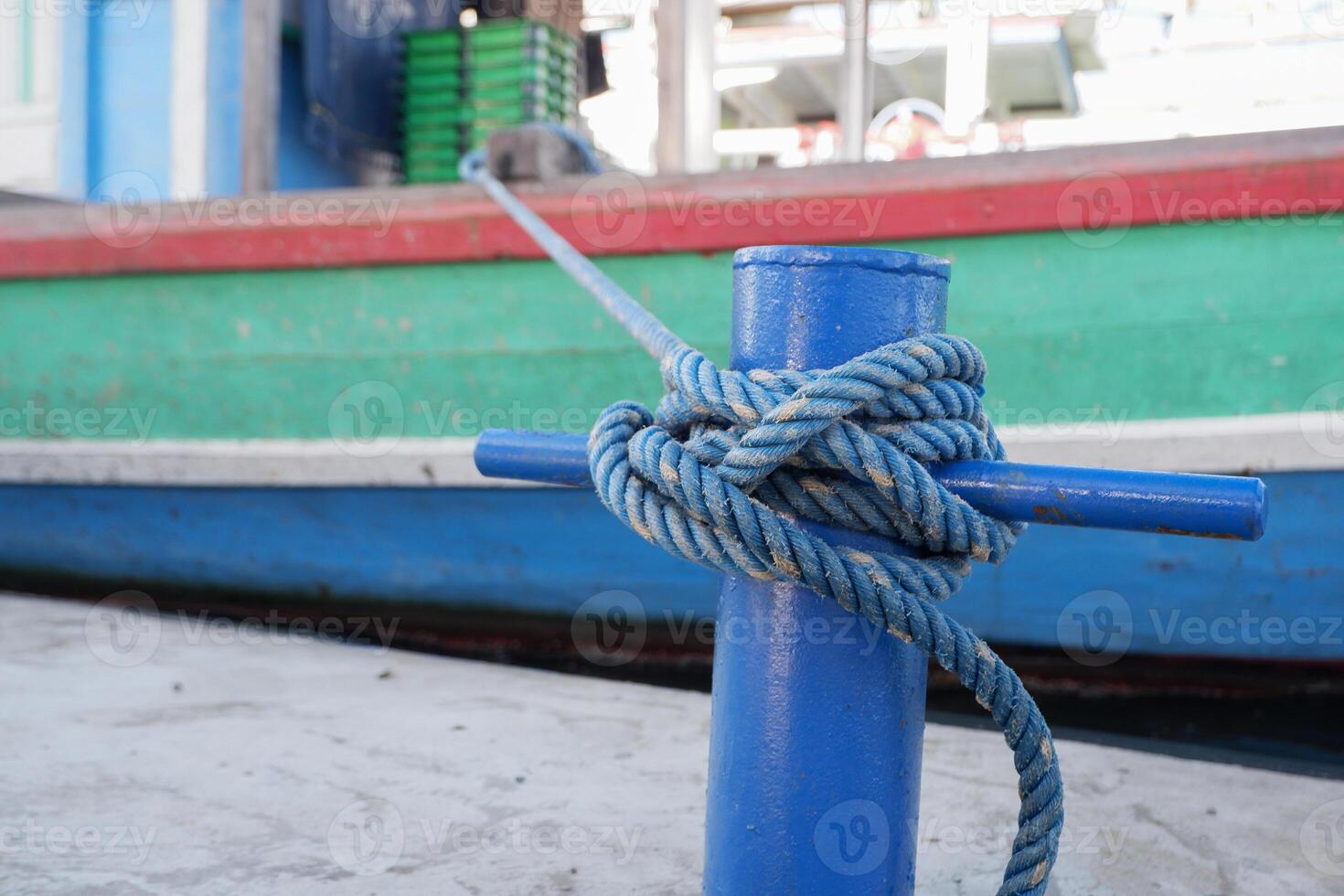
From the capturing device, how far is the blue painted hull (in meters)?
2.59

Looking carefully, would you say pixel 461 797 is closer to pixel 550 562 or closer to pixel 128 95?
pixel 550 562

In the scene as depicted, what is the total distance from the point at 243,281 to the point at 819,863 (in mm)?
2629

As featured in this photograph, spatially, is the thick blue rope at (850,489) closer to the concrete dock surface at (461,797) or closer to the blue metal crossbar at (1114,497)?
the blue metal crossbar at (1114,497)

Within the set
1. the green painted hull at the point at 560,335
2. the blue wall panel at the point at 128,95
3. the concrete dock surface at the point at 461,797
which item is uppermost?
the blue wall panel at the point at 128,95

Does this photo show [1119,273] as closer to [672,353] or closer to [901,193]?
[901,193]

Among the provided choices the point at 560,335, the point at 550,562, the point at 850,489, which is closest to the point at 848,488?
the point at 850,489

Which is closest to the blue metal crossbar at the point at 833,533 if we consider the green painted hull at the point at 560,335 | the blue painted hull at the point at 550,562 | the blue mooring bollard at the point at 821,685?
the blue mooring bollard at the point at 821,685

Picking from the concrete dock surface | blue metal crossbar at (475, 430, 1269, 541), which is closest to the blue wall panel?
the concrete dock surface

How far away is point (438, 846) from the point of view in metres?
1.61

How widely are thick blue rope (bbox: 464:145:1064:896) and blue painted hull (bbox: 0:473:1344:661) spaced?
5.91 ft

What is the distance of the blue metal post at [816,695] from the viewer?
3.11 feet

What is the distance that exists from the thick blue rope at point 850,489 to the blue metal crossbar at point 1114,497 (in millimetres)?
21

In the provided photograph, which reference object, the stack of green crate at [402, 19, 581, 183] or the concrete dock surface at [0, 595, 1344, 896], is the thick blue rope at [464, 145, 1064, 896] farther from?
the stack of green crate at [402, 19, 581, 183]

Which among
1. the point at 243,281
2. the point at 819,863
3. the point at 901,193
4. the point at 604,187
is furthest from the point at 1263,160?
the point at 243,281
